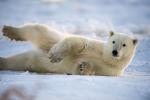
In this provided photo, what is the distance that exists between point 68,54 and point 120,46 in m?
0.84

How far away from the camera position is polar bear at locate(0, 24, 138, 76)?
26.7 ft

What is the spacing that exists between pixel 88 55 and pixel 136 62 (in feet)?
6.70

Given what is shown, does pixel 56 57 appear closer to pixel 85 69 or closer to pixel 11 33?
pixel 85 69

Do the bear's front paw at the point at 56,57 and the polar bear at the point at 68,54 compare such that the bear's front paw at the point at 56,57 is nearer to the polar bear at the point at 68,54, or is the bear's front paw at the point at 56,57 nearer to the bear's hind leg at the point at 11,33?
the polar bear at the point at 68,54

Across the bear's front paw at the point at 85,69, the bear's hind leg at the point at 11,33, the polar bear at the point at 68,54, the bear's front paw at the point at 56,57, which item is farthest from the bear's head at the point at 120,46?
the bear's hind leg at the point at 11,33

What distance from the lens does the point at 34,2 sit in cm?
3453

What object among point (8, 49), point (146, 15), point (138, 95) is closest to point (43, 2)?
point (146, 15)

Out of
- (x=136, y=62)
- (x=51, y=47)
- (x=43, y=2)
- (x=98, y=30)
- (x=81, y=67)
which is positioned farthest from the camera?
(x=43, y=2)

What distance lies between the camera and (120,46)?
27.8 ft

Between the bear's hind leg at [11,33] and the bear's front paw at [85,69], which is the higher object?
the bear's hind leg at [11,33]

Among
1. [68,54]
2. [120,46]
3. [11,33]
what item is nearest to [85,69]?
[68,54]

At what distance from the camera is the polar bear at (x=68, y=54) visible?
8.14 metres

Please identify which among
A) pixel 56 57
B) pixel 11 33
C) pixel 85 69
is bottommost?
pixel 85 69

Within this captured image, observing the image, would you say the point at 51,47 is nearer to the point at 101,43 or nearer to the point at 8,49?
the point at 101,43
